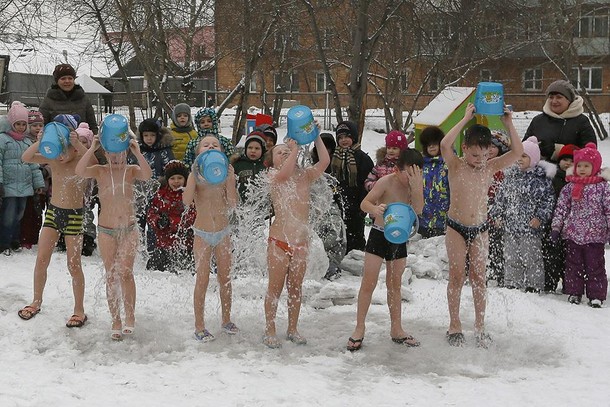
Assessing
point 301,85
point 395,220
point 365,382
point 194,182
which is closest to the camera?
point 365,382

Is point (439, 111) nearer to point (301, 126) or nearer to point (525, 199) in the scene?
point (525, 199)

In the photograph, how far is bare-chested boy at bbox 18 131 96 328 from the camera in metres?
5.52

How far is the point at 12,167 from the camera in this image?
7465 mm

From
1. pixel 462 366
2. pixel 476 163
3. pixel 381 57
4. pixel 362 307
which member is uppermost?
pixel 381 57

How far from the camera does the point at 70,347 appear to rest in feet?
16.5

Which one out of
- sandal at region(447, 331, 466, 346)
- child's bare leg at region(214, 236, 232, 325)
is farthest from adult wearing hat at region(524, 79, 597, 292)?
child's bare leg at region(214, 236, 232, 325)

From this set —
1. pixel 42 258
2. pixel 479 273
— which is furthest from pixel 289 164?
pixel 42 258

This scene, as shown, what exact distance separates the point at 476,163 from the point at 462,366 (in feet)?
4.77

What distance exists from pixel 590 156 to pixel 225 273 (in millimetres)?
3461

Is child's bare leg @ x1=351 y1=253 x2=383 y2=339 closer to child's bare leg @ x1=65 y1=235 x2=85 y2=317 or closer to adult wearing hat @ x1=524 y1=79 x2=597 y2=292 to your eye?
child's bare leg @ x1=65 y1=235 x2=85 y2=317

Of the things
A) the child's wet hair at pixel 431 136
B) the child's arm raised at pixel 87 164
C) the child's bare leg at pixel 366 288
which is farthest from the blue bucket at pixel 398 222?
the child's wet hair at pixel 431 136

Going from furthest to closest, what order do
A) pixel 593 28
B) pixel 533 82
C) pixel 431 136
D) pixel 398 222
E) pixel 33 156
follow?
1. pixel 533 82
2. pixel 593 28
3. pixel 431 136
4. pixel 33 156
5. pixel 398 222

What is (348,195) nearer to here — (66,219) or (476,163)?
(476,163)

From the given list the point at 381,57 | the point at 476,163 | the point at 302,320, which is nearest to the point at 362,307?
the point at 302,320
